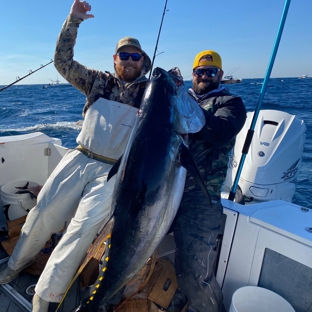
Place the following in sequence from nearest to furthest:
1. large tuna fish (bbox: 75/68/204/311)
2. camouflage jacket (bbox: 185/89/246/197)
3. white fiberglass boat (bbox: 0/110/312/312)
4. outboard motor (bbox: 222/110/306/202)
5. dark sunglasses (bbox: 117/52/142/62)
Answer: large tuna fish (bbox: 75/68/204/311) < white fiberglass boat (bbox: 0/110/312/312) < camouflage jacket (bbox: 185/89/246/197) < dark sunglasses (bbox: 117/52/142/62) < outboard motor (bbox: 222/110/306/202)

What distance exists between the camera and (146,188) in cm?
188

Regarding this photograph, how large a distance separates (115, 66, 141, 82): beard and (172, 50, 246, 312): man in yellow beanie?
2.69 ft

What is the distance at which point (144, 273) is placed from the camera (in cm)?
248

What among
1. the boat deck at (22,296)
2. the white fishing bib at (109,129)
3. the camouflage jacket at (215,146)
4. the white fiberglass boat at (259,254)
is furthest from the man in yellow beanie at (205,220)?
the boat deck at (22,296)

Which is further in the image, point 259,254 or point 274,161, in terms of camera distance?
point 274,161

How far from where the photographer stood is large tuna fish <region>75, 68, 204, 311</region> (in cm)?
188

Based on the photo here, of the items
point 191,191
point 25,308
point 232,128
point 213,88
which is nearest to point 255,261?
point 191,191

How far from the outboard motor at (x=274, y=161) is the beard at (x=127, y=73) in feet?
7.67

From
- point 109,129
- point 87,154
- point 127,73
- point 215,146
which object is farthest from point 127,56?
point 215,146

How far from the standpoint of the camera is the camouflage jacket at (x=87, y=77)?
280 centimetres

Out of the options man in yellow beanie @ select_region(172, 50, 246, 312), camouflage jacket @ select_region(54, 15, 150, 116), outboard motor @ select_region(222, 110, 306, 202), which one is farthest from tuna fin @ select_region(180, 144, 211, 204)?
outboard motor @ select_region(222, 110, 306, 202)

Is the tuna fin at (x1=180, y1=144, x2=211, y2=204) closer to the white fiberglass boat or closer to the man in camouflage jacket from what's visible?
the white fiberglass boat

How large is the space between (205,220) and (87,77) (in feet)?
6.05

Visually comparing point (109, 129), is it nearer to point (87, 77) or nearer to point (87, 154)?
point (87, 154)
